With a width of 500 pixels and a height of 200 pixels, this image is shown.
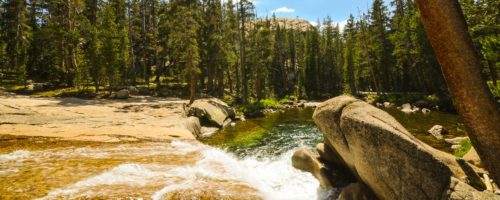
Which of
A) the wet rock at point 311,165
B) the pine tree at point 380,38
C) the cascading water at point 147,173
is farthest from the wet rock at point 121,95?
the pine tree at point 380,38

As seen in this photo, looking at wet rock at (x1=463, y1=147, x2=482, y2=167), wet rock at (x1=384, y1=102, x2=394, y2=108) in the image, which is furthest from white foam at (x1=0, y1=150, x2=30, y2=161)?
wet rock at (x1=384, y1=102, x2=394, y2=108)

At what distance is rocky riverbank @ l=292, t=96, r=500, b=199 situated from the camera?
20.0 ft

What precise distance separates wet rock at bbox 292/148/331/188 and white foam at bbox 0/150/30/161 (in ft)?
34.0

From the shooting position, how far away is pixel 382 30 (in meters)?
56.4

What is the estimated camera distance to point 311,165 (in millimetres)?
11547

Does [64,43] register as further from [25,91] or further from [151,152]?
[151,152]

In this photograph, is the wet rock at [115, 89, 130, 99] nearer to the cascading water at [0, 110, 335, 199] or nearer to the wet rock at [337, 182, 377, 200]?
the cascading water at [0, 110, 335, 199]

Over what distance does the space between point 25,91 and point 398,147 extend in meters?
40.8

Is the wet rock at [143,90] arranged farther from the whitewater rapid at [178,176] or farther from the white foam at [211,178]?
the white foam at [211,178]

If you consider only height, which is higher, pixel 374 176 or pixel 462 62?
pixel 462 62

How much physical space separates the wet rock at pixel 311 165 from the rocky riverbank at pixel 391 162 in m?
0.35

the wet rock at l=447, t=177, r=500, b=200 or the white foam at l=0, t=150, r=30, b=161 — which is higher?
the wet rock at l=447, t=177, r=500, b=200

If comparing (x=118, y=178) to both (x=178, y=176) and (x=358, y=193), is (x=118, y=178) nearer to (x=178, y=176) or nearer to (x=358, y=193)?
(x=178, y=176)

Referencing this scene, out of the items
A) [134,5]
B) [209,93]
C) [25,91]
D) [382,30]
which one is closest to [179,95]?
[209,93]
